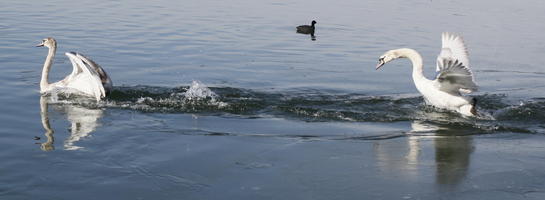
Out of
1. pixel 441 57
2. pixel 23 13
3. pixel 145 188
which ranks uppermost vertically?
pixel 23 13

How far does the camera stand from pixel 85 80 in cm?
1184

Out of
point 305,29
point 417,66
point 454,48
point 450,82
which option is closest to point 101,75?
point 417,66

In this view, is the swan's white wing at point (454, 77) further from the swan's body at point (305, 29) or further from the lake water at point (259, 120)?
the swan's body at point (305, 29)

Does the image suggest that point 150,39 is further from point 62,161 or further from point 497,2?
point 497,2

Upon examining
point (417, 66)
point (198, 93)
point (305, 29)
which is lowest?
point (198, 93)

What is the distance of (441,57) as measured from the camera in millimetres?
11039

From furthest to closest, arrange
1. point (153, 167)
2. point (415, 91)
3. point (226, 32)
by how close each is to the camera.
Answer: point (226, 32) < point (415, 91) < point (153, 167)

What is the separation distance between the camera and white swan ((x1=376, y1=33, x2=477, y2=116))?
1084cm

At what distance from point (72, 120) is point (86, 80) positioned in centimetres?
178

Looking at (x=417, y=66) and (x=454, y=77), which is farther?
(x=417, y=66)

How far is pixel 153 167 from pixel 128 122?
8.06 feet

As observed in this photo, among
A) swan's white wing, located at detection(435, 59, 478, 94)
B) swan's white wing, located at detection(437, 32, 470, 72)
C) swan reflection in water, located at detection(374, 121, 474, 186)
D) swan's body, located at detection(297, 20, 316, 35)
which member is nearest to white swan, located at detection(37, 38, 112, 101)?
swan reflection in water, located at detection(374, 121, 474, 186)

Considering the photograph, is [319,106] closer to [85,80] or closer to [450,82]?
[450,82]

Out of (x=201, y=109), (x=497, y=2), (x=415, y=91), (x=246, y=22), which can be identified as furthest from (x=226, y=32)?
(x=497, y=2)
